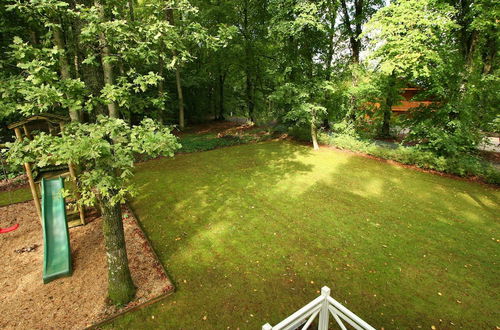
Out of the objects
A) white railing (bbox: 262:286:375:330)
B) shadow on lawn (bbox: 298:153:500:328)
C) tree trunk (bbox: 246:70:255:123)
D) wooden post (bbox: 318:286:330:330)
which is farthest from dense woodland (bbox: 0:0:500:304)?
shadow on lawn (bbox: 298:153:500:328)

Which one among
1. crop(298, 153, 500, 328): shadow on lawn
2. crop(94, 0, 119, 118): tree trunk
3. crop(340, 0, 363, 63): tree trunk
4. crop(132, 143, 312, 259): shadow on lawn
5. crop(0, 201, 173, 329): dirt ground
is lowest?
crop(298, 153, 500, 328): shadow on lawn

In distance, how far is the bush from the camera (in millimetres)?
10305

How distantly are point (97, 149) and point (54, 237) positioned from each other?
12.4 ft

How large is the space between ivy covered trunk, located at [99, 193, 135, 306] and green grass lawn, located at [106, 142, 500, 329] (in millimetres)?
380

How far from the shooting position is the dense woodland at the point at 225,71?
11.0ft

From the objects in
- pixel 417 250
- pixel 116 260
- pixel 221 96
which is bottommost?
pixel 417 250

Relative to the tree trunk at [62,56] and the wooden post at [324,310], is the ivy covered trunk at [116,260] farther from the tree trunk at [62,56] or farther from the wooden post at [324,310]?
the wooden post at [324,310]

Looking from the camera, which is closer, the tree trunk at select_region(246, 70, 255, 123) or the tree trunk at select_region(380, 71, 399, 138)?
the tree trunk at select_region(380, 71, 399, 138)

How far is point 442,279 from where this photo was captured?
5.14 meters

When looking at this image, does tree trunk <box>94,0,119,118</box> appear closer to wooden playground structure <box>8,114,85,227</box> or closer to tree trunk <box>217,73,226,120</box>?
wooden playground structure <box>8,114,85,227</box>

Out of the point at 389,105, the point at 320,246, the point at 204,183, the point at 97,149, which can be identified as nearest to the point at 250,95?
the point at 389,105

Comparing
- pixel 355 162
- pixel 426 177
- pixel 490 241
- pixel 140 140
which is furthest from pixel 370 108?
pixel 140 140

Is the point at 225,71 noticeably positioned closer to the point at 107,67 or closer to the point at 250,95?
the point at 250,95

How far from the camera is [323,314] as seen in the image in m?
3.47
